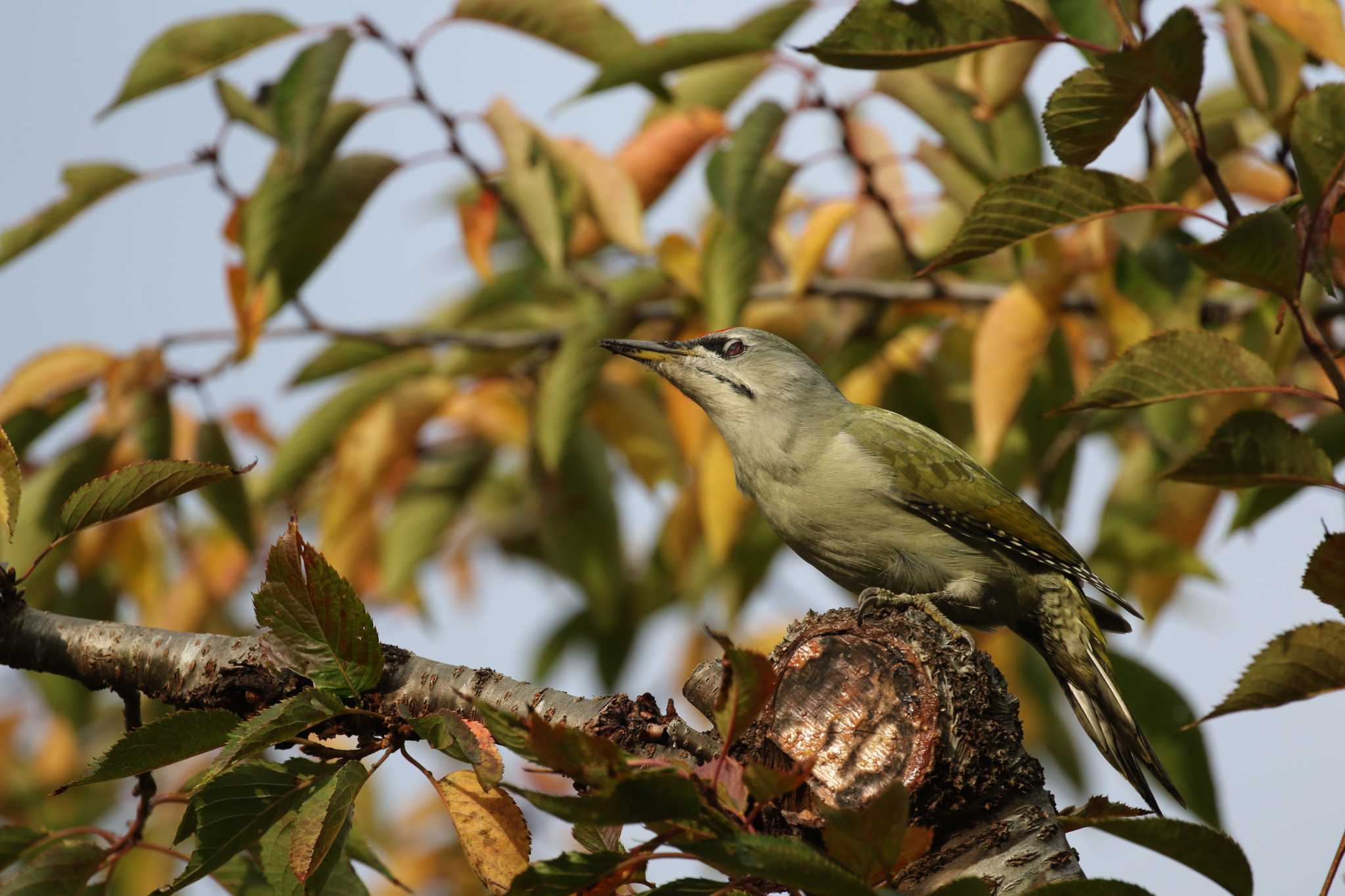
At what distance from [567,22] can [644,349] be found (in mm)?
1392

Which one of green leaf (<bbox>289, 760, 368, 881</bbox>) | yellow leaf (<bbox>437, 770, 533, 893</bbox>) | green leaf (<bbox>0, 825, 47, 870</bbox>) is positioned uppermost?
green leaf (<bbox>289, 760, 368, 881</bbox>)

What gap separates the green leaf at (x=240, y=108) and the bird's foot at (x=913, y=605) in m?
3.07

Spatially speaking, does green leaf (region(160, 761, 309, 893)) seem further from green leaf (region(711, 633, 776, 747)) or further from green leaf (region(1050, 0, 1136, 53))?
green leaf (region(1050, 0, 1136, 53))

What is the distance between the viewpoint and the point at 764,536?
593cm

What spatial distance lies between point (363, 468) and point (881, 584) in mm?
2715

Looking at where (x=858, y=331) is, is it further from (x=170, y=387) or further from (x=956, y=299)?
(x=170, y=387)

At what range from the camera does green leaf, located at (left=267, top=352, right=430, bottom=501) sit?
6.00m

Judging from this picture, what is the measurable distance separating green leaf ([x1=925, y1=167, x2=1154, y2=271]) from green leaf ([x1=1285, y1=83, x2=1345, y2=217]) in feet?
1.69

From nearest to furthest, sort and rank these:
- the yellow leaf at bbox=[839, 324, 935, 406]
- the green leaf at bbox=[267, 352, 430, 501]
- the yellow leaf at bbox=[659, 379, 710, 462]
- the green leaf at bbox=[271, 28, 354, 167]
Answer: the green leaf at bbox=[271, 28, 354, 167]
the yellow leaf at bbox=[659, 379, 710, 462]
the yellow leaf at bbox=[839, 324, 935, 406]
the green leaf at bbox=[267, 352, 430, 501]

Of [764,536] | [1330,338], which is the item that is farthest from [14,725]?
[1330,338]

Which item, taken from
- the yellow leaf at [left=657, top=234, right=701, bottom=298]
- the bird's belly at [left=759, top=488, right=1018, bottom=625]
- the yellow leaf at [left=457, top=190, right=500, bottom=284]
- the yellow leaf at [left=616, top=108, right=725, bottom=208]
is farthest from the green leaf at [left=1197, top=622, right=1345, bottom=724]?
the yellow leaf at [left=457, top=190, right=500, bottom=284]

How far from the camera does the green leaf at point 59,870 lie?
2.74m

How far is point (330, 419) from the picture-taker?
6.01 m

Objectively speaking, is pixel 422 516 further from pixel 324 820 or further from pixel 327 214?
pixel 324 820
